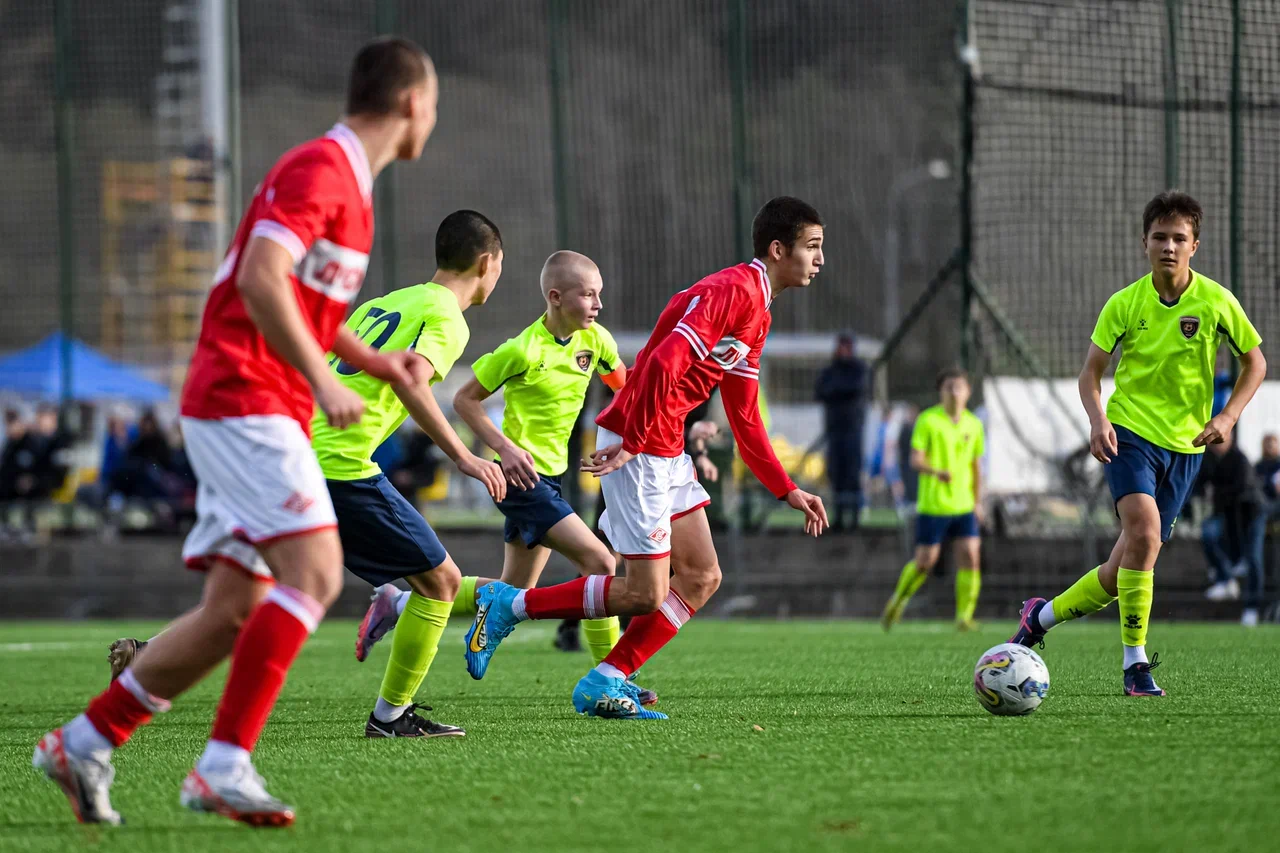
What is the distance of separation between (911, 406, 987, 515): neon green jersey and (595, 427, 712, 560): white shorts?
686 centimetres

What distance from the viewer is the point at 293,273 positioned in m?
3.97

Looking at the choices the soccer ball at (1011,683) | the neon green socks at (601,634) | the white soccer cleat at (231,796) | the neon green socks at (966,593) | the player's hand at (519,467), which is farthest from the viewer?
the neon green socks at (966,593)

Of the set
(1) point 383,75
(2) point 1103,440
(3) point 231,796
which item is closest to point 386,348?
(1) point 383,75

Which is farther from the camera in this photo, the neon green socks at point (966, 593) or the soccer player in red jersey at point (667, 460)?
the neon green socks at point (966, 593)

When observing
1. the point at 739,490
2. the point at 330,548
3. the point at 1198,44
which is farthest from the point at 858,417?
the point at 330,548

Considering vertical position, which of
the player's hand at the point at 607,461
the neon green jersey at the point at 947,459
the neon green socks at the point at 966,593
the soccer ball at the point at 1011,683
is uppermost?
the player's hand at the point at 607,461

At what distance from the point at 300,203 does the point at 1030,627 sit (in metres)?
4.63

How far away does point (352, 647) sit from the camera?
11.8 metres

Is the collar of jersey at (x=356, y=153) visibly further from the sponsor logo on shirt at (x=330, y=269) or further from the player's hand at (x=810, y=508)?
the player's hand at (x=810, y=508)

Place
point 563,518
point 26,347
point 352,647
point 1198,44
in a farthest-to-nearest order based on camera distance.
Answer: point 26,347 → point 1198,44 → point 352,647 → point 563,518

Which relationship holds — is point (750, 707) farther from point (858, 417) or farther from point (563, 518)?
point (858, 417)

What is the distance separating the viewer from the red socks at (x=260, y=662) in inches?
153

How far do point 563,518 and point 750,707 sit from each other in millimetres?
1244

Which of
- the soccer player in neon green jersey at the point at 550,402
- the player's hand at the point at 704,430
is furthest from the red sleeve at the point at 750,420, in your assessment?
the player's hand at the point at 704,430
